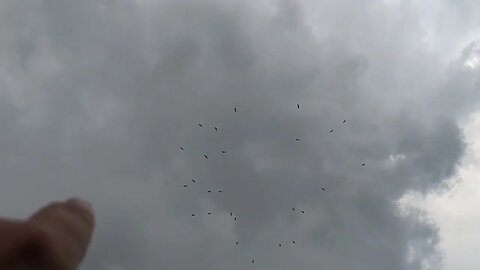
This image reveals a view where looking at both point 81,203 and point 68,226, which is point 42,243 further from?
point 81,203

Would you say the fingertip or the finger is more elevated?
the fingertip

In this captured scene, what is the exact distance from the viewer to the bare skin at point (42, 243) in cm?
407

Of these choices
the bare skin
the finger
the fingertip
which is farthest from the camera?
the fingertip

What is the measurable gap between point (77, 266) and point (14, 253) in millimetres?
603

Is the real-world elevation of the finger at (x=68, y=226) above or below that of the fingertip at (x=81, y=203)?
below

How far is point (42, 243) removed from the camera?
13.4ft

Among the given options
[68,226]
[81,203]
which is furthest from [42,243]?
[81,203]

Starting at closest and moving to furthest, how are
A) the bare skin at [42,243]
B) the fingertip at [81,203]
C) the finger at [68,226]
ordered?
1. the bare skin at [42,243]
2. the finger at [68,226]
3. the fingertip at [81,203]

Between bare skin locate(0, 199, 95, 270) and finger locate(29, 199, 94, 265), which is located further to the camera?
finger locate(29, 199, 94, 265)

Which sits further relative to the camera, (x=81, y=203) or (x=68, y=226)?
(x=81, y=203)

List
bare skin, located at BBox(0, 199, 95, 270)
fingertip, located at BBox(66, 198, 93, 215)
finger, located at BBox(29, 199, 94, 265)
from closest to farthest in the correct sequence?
bare skin, located at BBox(0, 199, 95, 270) → finger, located at BBox(29, 199, 94, 265) → fingertip, located at BBox(66, 198, 93, 215)

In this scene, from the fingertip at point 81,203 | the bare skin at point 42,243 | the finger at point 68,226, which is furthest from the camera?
the fingertip at point 81,203

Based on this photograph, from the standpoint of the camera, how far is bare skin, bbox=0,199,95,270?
4.07m

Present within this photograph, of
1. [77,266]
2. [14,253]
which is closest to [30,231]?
[14,253]
